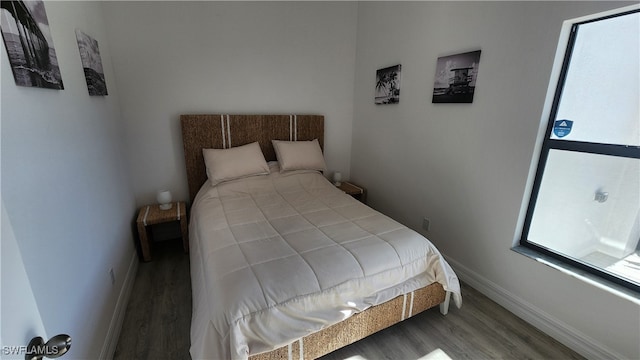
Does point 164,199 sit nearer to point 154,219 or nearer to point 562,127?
point 154,219

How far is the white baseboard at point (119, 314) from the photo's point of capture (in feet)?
5.02

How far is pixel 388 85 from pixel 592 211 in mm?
1917

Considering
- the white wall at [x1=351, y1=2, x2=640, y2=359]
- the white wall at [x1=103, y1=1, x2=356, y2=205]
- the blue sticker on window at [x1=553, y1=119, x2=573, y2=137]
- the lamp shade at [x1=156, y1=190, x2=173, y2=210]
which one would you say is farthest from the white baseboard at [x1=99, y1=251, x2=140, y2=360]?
the blue sticker on window at [x1=553, y1=119, x2=573, y2=137]

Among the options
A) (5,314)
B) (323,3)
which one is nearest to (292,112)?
(323,3)

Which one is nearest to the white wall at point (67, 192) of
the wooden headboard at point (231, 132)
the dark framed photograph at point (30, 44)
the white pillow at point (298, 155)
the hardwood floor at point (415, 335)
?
the dark framed photograph at point (30, 44)

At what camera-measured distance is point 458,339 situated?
1.73 m

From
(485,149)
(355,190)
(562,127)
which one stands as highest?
(562,127)

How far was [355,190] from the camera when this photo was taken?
3221 millimetres

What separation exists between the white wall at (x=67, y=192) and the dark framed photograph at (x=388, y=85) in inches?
97.6

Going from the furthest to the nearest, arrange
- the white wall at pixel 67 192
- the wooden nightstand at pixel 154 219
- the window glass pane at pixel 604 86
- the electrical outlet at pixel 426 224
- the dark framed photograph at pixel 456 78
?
the electrical outlet at pixel 426 224 → the wooden nightstand at pixel 154 219 → the dark framed photograph at pixel 456 78 → the window glass pane at pixel 604 86 → the white wall at pixel 67 192

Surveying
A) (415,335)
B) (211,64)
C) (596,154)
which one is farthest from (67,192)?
(596,154)

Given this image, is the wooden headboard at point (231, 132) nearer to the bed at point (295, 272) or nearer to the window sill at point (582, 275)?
the bed at point (295, 272)

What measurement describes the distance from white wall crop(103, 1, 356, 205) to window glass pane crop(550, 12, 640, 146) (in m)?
2.22

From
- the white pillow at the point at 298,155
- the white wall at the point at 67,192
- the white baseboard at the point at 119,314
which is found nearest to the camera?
the white wall at the point at 67,192
